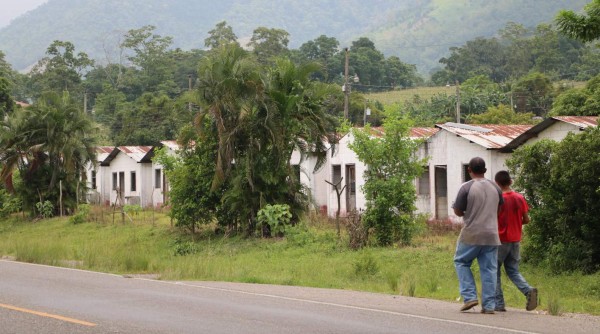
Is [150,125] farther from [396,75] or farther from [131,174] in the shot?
[396,75]

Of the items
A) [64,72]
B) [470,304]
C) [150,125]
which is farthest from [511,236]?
[64,72]

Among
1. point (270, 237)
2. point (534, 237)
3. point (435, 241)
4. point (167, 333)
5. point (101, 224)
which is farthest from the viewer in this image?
point (101, 224)

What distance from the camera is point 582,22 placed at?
1345 cm

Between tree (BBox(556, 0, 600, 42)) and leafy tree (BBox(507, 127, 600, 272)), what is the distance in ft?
14.0

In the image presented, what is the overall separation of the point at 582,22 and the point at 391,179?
36.5ft

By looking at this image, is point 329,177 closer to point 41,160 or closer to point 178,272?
point 41,160

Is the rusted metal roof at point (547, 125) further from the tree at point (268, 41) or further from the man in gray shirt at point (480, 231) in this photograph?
the tree at point (268, 41)

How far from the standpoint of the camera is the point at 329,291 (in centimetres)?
1518

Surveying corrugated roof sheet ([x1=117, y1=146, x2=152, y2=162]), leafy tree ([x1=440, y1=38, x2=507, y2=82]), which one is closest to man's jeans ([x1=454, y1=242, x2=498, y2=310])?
corrugated roof sheet ([x1=117, y1=146, x2=152, y2=162])

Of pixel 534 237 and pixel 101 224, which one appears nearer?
pixel 534 237

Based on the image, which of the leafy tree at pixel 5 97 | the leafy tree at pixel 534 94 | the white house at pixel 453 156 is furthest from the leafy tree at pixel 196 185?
the leafy tree at pixel 534 94

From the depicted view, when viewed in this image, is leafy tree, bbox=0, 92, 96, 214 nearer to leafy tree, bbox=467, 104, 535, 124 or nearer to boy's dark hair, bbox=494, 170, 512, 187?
leafy tree, bbox=467, 104, 535, 124

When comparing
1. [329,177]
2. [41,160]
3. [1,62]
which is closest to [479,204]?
[329,177]

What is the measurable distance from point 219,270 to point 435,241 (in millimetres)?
7603
